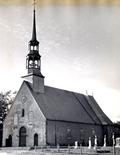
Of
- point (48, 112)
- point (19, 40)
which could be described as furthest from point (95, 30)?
point (48, 112)

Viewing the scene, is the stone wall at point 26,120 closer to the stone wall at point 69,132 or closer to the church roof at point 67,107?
the church roof at point 67,107

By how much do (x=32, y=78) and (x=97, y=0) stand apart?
8349 mm

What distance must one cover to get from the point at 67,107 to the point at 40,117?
2.11 m

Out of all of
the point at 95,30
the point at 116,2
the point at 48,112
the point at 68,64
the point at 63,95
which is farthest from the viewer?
the point at 63,95

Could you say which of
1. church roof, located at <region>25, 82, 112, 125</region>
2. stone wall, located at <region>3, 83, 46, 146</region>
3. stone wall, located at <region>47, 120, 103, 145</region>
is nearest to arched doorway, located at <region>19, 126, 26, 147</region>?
stone wall, located at <region>3, 83, 46, 146</region>

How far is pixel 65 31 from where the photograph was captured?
315 inches

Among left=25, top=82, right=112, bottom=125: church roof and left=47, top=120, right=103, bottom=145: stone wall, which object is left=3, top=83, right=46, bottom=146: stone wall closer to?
left=25, top=82, right=112, bottom=125: church roof

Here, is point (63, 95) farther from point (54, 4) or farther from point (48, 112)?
point (54, 4)

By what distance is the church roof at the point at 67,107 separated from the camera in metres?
15.1

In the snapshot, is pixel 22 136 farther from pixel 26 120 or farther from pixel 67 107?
pixel 67 107

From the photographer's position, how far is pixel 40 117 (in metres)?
14.5

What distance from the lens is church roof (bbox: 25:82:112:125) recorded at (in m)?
15.1

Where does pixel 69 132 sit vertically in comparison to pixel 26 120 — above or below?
below

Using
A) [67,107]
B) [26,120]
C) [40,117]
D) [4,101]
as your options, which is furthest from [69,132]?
[4,101]
